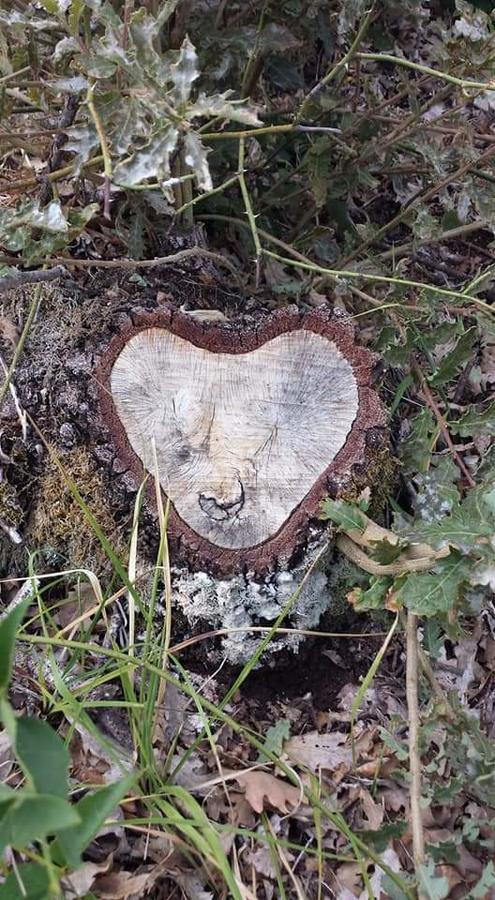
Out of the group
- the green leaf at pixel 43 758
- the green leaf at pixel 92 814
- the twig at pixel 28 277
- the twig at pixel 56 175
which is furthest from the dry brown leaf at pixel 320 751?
the twig at pixel 56 175

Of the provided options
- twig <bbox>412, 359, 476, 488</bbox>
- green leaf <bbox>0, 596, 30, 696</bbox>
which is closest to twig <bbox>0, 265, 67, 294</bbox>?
twig <bbox>412, 359, 476, 488</bbox>

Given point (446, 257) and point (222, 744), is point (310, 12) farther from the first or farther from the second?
point (222, 744)

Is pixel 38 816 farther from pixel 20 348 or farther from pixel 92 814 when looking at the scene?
pixel 20 348

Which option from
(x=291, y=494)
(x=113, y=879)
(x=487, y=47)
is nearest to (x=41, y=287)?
(x=291, y=494)

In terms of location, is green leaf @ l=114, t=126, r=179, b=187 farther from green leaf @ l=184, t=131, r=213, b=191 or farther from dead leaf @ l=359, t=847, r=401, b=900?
dead leaf @ l=359, t=847, r=401, b=900

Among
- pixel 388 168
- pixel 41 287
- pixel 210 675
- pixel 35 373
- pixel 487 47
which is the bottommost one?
pixel 210 675
